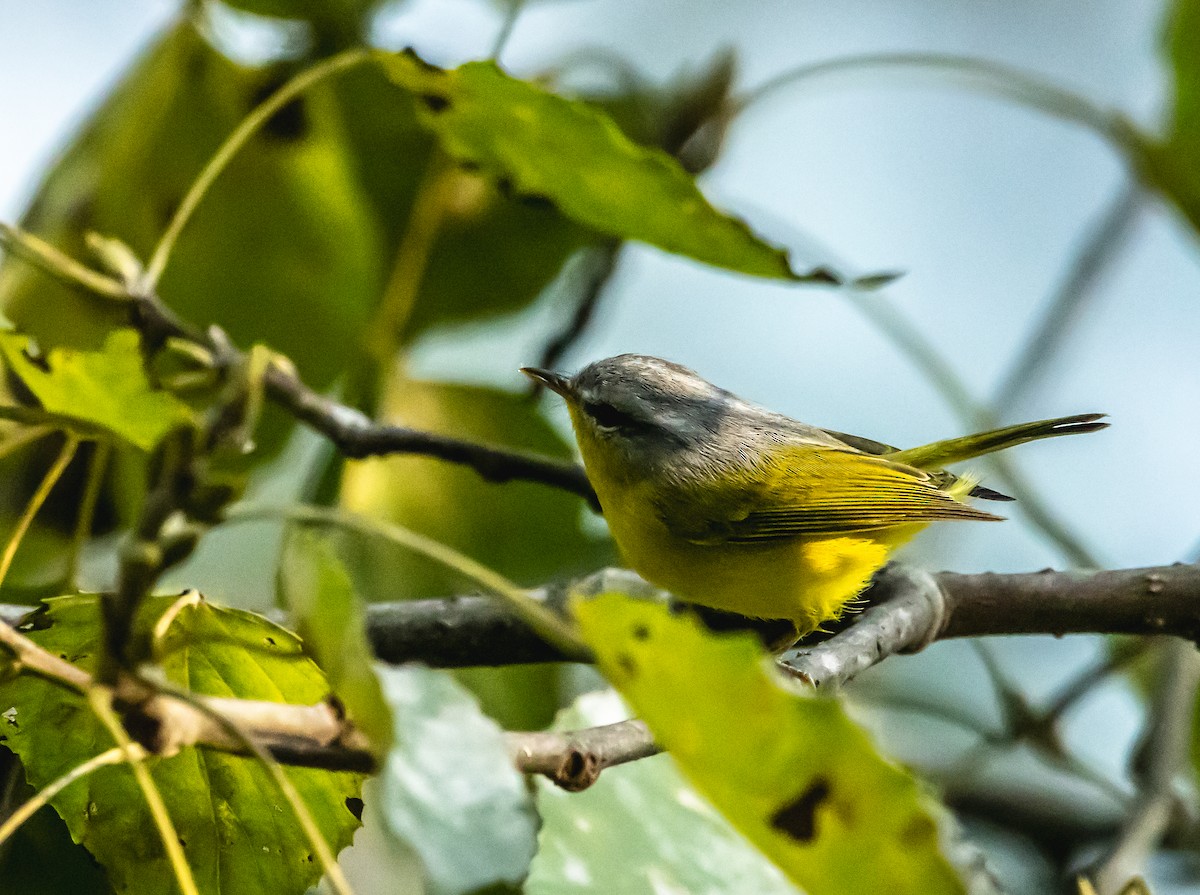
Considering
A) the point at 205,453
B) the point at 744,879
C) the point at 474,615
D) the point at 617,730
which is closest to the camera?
the point at 205,453

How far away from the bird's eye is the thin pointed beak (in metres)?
0.05

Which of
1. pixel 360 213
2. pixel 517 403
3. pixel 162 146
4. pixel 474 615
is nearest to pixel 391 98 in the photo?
pixel 360 213

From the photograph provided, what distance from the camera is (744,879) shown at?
50.1 inches

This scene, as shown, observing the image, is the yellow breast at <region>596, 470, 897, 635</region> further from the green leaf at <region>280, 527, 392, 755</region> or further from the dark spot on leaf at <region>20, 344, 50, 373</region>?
the green leaf at <region>280, 527, 392, 755</region>

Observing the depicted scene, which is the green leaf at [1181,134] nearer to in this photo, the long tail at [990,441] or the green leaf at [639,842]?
the long tail at [990,441]

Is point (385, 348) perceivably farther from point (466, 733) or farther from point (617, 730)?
point (466, 733)

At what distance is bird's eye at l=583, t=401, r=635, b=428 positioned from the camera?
2254mm

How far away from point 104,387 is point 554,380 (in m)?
1.36

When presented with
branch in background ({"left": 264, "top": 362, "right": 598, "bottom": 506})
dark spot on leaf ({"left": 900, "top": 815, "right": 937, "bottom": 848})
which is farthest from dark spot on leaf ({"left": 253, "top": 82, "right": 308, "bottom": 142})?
dark spot on leaf ({"left": 900, "top": 815, "right": 937, "bottom": 848})

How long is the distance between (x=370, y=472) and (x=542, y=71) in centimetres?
102

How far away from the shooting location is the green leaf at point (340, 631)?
74 cm

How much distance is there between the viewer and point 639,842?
1.23 metres

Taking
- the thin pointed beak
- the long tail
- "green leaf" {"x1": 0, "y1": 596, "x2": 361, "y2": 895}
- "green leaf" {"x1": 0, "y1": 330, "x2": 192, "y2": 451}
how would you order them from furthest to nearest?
the thin pointed beak, the long tail, "green leaf" {"x1": 0, "y1": 596, "x2": 361, "y2": 895}, "green leaf" {"x1": 0, "y1": 330, "x2": 192, "y2": 451}

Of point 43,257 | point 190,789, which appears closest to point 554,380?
point 43,257
